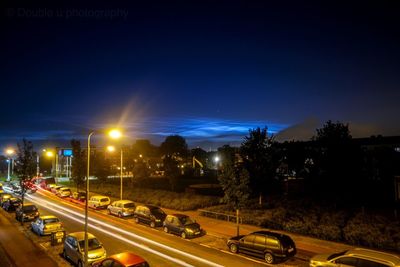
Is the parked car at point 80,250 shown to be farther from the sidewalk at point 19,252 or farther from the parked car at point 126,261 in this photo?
the parked car at point 126,261

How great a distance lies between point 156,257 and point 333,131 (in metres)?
17.8

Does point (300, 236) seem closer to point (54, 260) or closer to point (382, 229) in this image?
point (382, 229)

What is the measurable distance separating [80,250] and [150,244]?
206 inches

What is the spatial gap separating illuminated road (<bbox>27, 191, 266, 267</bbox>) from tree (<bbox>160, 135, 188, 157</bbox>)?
8849cm

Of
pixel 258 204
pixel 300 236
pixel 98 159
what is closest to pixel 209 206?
pixel 258 204

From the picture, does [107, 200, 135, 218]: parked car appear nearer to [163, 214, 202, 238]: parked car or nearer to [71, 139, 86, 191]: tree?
[163, 214, 202, 238]: parked car

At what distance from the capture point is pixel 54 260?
17.5m

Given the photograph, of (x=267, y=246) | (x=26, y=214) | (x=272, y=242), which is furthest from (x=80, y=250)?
(x=26, y=214)

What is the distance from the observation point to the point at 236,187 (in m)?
22.6

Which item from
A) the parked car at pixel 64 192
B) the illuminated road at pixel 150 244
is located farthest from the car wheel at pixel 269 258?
the parked car at pixel 64 192

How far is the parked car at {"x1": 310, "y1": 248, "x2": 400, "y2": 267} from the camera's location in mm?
12406

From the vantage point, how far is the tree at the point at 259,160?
3000 centimetres

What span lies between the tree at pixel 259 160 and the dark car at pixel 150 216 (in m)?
9.33

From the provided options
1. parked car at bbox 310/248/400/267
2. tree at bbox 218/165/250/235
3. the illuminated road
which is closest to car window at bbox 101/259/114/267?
the illuminated road
